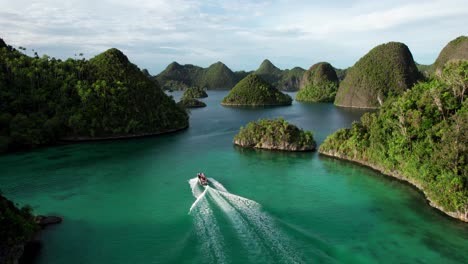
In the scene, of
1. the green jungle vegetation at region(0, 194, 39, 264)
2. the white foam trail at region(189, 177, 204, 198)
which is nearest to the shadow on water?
the white foam trail at region(189, 177, 204, 198)

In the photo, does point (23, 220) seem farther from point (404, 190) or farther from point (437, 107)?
point (437, 107)

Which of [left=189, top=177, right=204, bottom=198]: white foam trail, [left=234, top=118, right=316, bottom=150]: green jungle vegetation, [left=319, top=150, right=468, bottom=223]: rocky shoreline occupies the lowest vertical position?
[left=189, top=177, right=204, bottom=198]: white foam trail

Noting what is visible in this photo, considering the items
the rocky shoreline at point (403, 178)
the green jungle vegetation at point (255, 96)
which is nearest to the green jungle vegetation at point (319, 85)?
the green jungle vegetation at point (255, 96)

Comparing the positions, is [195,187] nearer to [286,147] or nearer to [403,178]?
[286,147]

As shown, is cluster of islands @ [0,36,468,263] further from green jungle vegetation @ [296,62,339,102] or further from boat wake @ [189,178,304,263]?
green jungle vegetation @ [296,62,339,102]

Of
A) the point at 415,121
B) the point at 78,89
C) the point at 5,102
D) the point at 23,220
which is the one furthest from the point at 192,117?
the point at 23,220

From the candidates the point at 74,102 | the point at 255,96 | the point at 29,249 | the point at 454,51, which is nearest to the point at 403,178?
the point at 29,249
